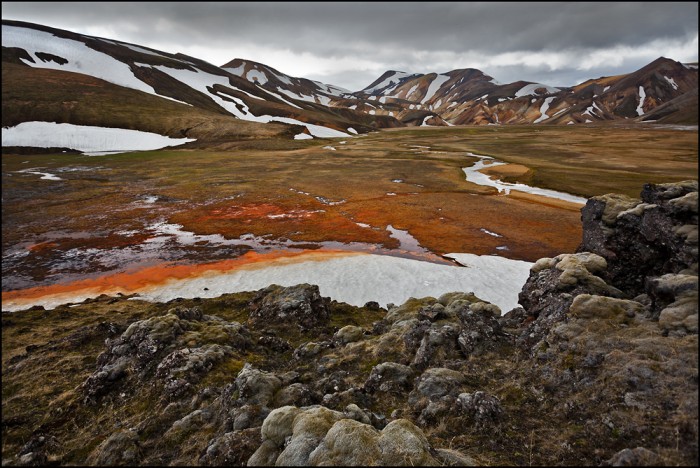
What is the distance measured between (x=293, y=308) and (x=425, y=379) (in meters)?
11.9

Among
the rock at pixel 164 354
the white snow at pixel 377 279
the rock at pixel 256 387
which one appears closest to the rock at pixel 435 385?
the rock at pixel 256 387

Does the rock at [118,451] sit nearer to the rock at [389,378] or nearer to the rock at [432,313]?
the rock at [389,378]

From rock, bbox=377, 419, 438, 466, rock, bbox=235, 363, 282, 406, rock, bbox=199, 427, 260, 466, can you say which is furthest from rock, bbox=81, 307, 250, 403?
rock, bbox=377, 419, 438, 466

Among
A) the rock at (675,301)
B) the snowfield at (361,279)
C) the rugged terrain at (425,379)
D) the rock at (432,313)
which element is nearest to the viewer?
the rugged terrain at (425,379)

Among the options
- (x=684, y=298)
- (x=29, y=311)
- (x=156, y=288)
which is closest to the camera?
(x=684, y=298)

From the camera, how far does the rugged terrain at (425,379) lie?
31.6 ft

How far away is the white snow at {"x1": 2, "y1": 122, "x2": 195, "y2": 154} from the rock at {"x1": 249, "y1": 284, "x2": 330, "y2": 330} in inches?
4923

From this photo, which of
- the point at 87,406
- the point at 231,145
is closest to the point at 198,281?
the point at 87,406

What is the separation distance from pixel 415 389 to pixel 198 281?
26182 millimetres

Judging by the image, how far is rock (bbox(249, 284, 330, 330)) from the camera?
76.5ft

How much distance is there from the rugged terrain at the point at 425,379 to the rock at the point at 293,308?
63.9 inches

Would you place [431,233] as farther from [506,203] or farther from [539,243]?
[506,203]

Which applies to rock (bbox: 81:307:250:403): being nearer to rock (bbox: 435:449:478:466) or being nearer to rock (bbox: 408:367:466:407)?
rock (bbox: 408:367:466:407)

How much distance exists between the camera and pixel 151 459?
432 inches
